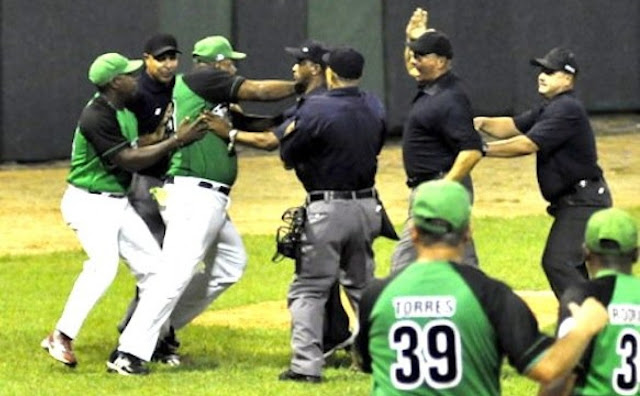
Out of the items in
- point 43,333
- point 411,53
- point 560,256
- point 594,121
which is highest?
point 411,53

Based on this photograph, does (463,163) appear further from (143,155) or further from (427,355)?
(427,355)

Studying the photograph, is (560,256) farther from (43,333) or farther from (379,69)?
(379,69)

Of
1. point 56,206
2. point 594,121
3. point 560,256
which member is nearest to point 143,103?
point 560,256

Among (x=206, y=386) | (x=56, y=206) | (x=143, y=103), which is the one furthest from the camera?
(x=56, y=206)

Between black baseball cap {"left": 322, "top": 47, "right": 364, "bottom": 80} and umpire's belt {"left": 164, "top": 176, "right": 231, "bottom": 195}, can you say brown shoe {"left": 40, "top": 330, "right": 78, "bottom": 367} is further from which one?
black baseball cap {"left": 322, "top": 47, "right": 364, "bottom": 80}

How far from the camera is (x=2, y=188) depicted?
18.0 m

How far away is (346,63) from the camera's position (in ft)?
31.6

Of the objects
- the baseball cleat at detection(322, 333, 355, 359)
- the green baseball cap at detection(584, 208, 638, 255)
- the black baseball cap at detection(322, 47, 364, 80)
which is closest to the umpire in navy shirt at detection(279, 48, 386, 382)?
the black baseball cap at detection(322, 47, 364, 80)

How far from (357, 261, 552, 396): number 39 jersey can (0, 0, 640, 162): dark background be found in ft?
44.9

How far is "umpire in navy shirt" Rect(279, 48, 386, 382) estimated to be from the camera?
960cm

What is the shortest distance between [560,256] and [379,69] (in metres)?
11.1

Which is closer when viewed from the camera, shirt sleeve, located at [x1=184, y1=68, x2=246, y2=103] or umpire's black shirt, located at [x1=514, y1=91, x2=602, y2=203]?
umpire's black shirt, located at [x1=514, y1=91, x2=602, y2=203]

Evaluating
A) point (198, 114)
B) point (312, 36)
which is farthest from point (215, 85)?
point (312, 36)

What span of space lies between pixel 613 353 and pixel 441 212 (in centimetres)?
76
